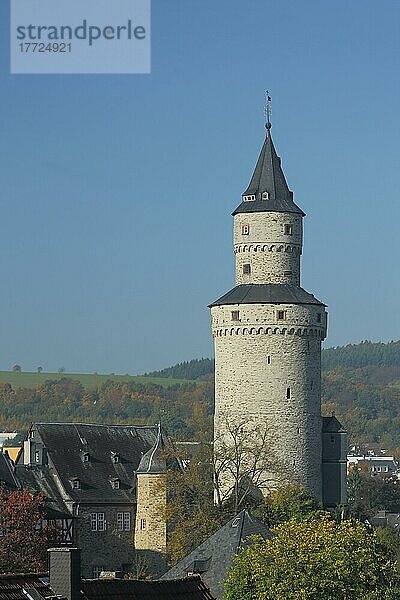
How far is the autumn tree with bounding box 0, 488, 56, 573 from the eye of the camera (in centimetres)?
5538

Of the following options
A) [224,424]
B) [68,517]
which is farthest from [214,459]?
[68,517]

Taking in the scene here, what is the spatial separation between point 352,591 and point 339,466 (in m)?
38.0

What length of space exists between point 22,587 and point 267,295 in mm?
46702

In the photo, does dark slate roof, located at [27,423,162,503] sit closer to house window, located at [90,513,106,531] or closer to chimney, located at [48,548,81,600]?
house window, located at [90,513,106,531]

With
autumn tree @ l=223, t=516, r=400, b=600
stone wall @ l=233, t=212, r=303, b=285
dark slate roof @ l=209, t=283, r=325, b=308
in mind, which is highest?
stone wall @ l=233, t=212, r=303, b=285

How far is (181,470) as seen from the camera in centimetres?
7338

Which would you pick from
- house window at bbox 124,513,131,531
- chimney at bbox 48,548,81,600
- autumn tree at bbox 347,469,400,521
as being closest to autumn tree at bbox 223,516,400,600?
chimney at bbox 48,548,81,600

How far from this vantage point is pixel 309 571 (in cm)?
4131

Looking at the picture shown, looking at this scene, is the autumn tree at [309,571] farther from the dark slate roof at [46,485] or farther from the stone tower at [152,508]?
the stone tower at [152,508]

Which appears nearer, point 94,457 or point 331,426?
point 94,457

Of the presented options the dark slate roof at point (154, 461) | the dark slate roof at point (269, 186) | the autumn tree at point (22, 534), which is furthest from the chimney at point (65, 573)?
the dark slate roof at point (269, 186)

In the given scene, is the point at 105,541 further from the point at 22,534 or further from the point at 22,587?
the point at 22,587

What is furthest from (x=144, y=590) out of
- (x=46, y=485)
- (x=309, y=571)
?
(x=46, y=485)

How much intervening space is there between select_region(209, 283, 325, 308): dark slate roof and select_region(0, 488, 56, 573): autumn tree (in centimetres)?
1620
